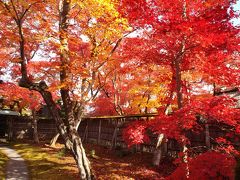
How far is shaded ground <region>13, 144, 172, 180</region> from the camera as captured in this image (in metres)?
15.6

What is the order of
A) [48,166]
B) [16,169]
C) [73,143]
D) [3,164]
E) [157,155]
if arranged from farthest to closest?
[3,164] < [48,166] < [16,169] < [157,155] < [73,143]

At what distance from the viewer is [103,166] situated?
17.7 meters

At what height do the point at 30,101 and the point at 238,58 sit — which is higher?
the point at 238,58

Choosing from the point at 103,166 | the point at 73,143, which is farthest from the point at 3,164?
the point at 73,143

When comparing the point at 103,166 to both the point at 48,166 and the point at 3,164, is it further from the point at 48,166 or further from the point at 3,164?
the point at 3,164

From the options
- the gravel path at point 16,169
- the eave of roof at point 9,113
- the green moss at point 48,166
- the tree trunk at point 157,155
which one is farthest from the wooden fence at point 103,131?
the gravel path at point 16,169

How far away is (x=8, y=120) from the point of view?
35750mm

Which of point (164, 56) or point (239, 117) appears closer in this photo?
point (239, 117)

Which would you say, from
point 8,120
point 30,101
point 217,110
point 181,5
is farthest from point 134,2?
point 8,120

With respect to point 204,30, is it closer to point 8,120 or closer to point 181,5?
point 181,5

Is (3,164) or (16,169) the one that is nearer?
(16,169)

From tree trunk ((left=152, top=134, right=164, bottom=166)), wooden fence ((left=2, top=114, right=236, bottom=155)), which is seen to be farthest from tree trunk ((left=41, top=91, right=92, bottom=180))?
wooden fence ((left=2, top=114, right=236, bottom=155))

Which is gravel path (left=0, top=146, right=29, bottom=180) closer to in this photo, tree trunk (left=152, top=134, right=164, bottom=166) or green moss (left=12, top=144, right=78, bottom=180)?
green moss (left=12, top=144, right=78, bottom=180)

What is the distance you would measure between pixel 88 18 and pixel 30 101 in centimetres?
1572
